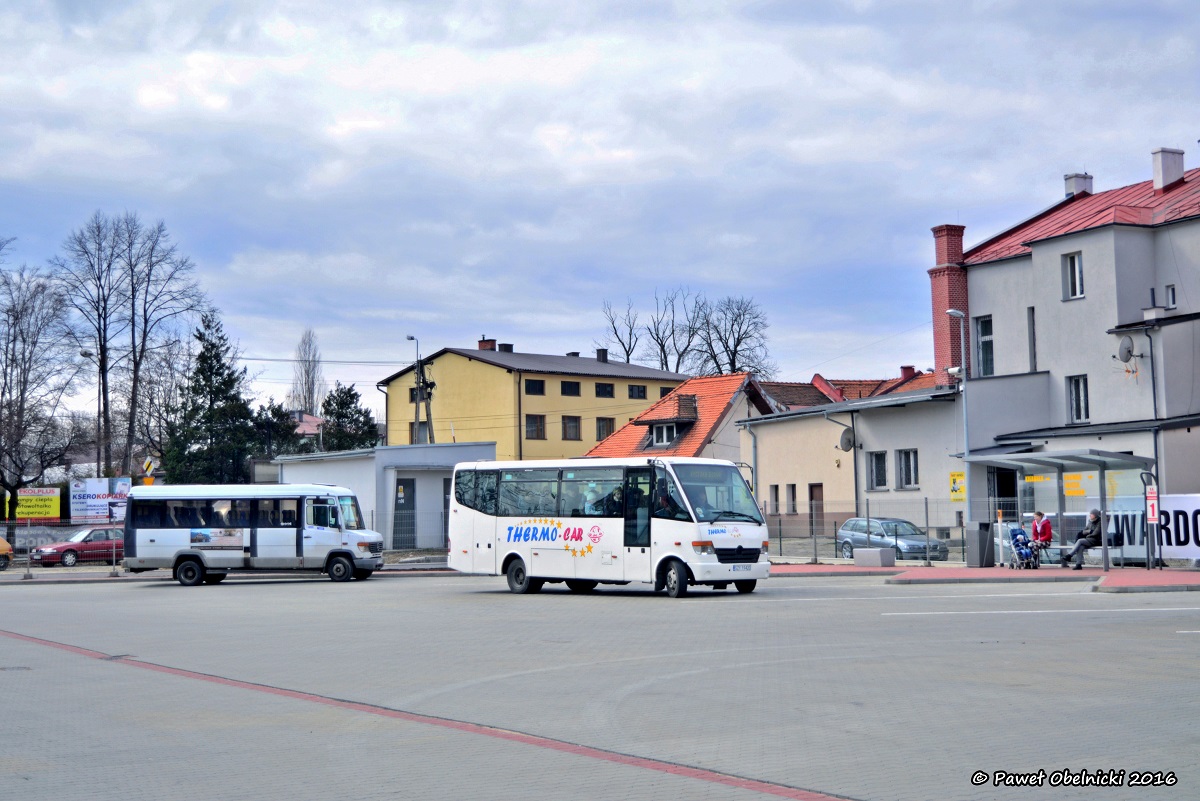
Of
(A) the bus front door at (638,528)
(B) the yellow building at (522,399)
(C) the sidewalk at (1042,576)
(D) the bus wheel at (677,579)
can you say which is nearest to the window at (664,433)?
(B) the yellow building at (522,399)

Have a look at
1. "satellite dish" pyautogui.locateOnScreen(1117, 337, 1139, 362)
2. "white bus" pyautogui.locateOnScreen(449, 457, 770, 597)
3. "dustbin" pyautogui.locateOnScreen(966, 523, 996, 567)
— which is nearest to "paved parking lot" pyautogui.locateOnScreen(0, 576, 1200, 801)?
"white bus" pyautogui.locateOnScreen(449, 457, 770, 597)

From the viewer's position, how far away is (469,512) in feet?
91.9

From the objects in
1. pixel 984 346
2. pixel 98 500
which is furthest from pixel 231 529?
pixel 984 346

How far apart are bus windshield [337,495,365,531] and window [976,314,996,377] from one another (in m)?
24.3

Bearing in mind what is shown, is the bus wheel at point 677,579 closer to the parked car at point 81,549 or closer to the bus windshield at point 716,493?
the bus windshield at point 716,493

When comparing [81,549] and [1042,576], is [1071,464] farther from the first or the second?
[81,549]

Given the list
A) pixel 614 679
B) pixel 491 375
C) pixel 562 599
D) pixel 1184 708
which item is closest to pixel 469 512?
pixel 562 599

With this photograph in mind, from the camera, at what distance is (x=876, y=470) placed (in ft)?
165

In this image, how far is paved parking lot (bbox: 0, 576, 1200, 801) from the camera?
7.84 meters

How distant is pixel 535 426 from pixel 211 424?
19.7 meters

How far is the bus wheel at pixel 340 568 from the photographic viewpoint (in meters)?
35.4

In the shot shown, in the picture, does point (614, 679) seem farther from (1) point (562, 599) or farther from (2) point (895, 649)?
(1) point (562, 599)

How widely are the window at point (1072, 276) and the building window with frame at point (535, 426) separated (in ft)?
138

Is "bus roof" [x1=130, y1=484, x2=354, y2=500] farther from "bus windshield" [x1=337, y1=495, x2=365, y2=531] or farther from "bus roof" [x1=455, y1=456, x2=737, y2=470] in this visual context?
"bus roof" [x1=455, y1=456, x2=737, y2=470]
